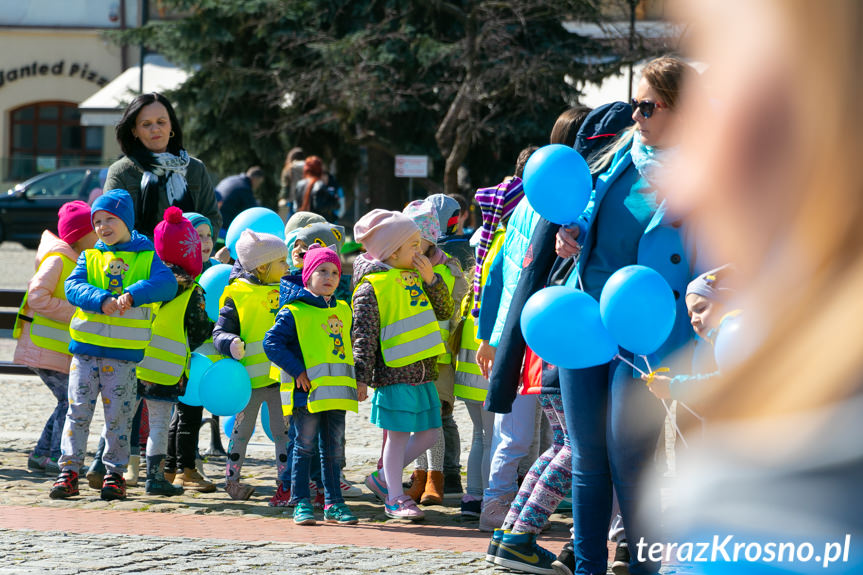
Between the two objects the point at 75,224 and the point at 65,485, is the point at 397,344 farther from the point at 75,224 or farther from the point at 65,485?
the point at 75,224

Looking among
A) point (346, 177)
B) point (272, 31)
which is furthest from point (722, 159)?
point (346, 177)

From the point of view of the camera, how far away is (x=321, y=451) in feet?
19.8

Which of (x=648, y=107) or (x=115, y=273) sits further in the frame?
(x=115, y=273)

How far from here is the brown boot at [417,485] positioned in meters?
6.77

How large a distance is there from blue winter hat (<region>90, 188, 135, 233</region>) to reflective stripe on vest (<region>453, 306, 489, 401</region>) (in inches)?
72.0

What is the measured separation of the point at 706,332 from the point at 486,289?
1.48 meters

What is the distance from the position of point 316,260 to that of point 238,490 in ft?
4.46

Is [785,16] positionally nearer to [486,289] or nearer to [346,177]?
[486,289]

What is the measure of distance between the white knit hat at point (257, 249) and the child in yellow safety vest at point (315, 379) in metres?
0.59

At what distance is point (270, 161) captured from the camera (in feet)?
82.6

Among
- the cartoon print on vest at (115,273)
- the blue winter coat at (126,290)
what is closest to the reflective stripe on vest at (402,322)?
the blue winter coat at (126,290)

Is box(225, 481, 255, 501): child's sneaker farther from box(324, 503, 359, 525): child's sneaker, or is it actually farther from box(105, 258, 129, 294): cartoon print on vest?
box(105, 258, 129, 294): cartoon print on vest

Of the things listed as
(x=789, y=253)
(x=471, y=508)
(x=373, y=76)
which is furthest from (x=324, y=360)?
(x=373, y=76)

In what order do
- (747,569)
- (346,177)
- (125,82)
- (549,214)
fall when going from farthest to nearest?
1. (125,82)
2. (346,177)
3. (549,214)
4. (747,569)
